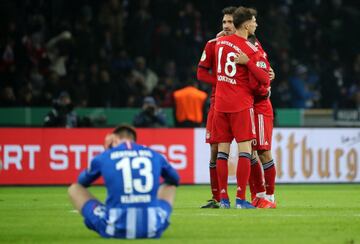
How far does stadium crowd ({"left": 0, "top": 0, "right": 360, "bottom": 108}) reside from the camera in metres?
23.8

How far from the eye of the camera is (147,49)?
2588 centimetres

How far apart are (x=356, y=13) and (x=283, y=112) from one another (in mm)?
4773

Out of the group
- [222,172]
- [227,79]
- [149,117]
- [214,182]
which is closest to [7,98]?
[149,117]

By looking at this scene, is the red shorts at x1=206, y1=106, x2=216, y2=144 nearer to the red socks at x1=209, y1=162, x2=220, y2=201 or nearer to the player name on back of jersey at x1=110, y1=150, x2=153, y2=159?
the red socks at x1=209, y1=162, x2=220, y2=201

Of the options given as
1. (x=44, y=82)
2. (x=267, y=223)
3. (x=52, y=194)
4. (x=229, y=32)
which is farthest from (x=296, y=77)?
(x=267, y=223)

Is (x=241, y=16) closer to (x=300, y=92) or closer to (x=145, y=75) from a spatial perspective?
(x=145, y=75)

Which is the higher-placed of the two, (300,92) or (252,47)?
(252,47)

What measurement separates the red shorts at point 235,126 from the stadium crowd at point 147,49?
1040 centimetres

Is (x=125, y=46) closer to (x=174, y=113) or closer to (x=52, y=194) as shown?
(x=174, y=113)

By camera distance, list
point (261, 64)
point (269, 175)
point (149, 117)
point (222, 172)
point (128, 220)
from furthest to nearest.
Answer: point (149, 117) → point (269, 175) → point (222, 172) → point (261, 64) → point (128, 220)

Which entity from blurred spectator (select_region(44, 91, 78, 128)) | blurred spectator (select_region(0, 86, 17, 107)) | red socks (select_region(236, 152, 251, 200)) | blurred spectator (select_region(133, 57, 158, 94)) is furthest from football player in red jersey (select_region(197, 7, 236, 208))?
blurred spectator (select_region(133, 57, 158, 94))

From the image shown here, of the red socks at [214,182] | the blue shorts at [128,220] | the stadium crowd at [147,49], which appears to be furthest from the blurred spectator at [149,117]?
the blue shorts at [128,220]

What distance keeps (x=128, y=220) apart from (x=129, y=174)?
0.41 meters

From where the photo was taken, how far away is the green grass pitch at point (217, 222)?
965cm
